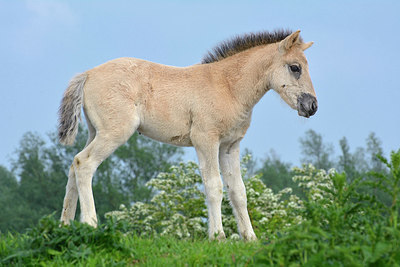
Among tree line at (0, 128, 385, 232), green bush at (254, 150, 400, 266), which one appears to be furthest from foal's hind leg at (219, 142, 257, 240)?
tree line at (0, 128, 385, 232)

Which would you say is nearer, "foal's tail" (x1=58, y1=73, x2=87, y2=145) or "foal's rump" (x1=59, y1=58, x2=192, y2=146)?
"foal's rump" (x1=59, y1=58, x2=192, y2=146)

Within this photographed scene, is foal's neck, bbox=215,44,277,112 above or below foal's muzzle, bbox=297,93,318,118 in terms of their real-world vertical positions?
above

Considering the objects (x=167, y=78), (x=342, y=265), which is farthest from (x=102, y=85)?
(x=342, y=265)

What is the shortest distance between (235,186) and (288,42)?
A: 2.57 metres

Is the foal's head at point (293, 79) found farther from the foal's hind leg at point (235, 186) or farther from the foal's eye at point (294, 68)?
the foal's hind leg at point (235, 186)

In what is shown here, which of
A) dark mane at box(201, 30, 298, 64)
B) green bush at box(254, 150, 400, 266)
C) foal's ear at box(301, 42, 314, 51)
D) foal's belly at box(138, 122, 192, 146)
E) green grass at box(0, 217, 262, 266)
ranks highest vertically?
dark mane at box(201, 30, 298, 64)

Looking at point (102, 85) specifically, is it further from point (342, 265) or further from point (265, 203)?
point (265, 203)

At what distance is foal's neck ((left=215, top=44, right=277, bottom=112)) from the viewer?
829 cm

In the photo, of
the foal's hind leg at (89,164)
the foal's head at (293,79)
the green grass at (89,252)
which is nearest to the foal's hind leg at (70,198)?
the foal's hind leg at (89,164)

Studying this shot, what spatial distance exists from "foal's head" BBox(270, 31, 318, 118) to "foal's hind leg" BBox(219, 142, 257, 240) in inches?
47.7

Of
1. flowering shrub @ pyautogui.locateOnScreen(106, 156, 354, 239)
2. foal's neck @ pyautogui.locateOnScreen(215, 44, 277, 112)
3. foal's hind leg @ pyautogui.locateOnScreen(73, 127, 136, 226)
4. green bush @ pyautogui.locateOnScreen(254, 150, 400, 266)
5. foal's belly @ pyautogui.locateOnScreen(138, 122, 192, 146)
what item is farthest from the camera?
flowering shrub @ pyautogui.locateOnScreen(106, 156, 354, 239)

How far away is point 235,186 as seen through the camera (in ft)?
27.2

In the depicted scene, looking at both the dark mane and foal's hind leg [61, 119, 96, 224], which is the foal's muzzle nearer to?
the dark mane

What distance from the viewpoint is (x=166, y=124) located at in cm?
807
